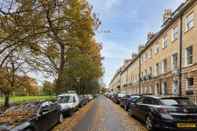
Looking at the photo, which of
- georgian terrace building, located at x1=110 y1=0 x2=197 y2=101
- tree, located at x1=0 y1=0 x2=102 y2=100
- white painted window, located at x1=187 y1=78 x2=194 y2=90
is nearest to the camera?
tree, located at x1=0 y1=0 x2=102 y2=100

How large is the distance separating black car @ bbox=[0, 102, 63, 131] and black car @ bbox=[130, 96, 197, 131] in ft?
13.2

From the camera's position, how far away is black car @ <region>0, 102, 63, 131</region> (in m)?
7.96

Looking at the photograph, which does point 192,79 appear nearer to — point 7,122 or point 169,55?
point 169,55

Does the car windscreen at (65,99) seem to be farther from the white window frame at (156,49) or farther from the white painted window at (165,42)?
the white window frame at (156,49)

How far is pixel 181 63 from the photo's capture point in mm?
24953

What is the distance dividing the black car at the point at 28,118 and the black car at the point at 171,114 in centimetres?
402

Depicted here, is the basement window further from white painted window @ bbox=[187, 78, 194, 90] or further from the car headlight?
the car headlight

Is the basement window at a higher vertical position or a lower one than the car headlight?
higher

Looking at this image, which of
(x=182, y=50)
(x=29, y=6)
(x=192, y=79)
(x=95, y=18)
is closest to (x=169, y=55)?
(x=182, y=50)

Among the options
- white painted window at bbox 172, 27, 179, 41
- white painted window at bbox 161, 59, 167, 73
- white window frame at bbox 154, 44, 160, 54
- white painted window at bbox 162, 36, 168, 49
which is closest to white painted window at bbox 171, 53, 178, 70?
white painted window at bbox 172, 27, 179, 41

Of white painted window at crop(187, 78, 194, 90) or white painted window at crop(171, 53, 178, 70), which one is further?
white painted window at crop(171, 53, 178, 70)

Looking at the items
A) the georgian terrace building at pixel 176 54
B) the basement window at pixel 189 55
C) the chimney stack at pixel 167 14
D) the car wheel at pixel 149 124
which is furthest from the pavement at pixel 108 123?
the chimney stack at pixel 167 14

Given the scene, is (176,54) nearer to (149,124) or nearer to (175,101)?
(175,101)

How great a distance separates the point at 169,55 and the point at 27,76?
47.5 feet
